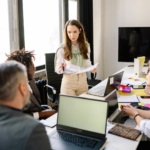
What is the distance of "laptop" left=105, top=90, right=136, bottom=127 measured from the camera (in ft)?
6.15

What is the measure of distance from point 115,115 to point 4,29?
181 centimetres

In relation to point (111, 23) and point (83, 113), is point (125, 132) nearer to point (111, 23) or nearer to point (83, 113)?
point (83, 113)

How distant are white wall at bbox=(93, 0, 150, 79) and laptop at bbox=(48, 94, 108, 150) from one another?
303 cm

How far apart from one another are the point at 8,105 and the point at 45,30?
297 centimetres

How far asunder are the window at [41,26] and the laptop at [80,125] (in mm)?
1898

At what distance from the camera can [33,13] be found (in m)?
3.49

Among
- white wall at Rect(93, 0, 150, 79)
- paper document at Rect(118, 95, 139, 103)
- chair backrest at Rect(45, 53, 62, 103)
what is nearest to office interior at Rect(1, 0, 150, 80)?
white wall at Rect(93, 0, 150, 79)

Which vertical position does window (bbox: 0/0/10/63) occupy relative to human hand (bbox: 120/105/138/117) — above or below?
above

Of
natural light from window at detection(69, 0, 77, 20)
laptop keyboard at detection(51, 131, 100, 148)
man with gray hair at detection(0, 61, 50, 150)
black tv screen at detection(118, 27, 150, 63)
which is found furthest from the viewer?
natural light from window at detection(69, 0, 77, 20)

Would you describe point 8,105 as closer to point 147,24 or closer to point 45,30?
point 45,30

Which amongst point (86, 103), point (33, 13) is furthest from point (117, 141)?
point (33, 13)

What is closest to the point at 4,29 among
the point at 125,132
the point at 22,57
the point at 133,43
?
the point at 22,57

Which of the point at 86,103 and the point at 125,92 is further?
the point at 125,92

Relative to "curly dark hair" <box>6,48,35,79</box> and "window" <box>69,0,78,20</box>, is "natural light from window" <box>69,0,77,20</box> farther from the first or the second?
"curly dark hair" <box>6,48,35,79</box>
